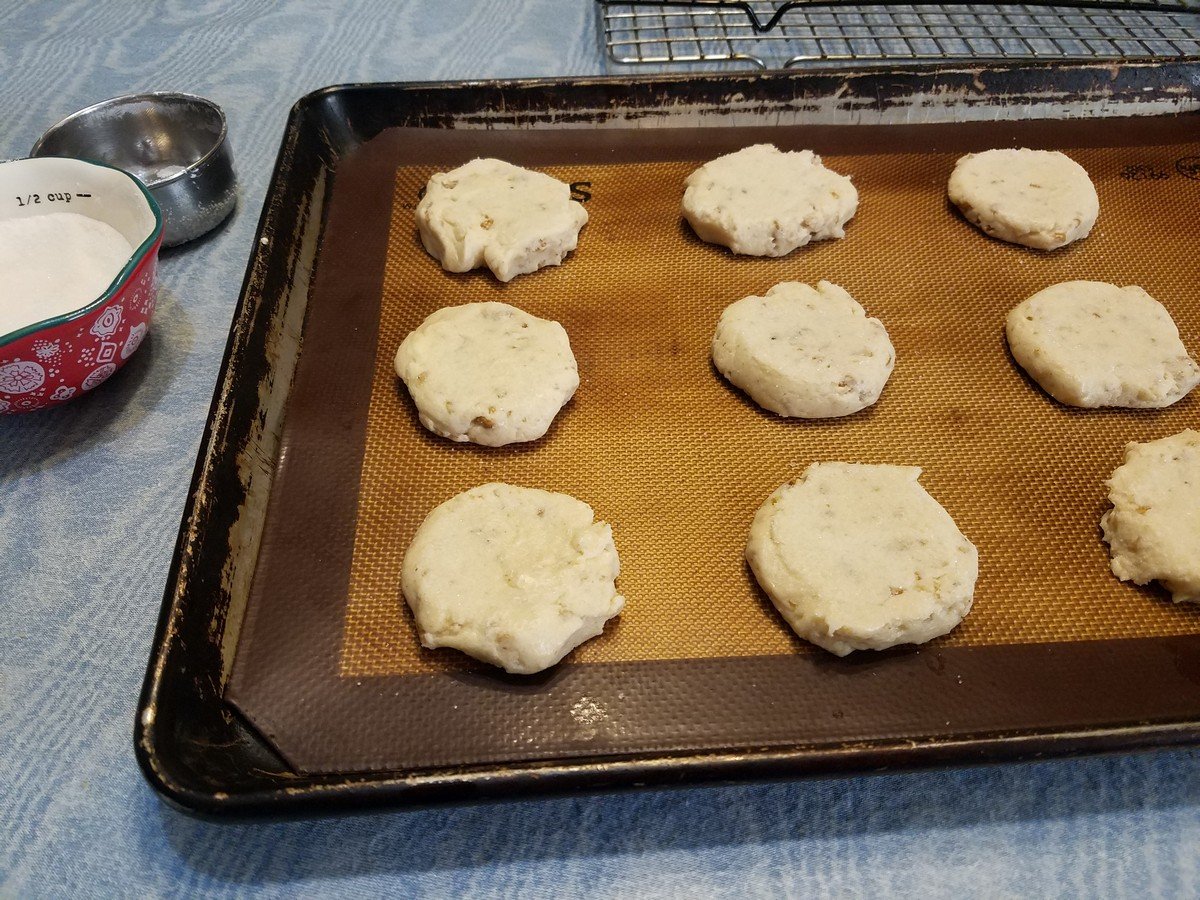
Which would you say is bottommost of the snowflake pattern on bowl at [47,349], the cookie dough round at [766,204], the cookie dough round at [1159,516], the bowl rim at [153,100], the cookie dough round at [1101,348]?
the cookie dough round at [1159,516]

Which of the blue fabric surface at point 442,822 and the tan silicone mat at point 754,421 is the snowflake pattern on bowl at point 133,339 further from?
the tan silicone mat at point 754,421

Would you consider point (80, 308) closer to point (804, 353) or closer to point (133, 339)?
point (133, 339)

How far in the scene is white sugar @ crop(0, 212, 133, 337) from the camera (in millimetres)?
1702

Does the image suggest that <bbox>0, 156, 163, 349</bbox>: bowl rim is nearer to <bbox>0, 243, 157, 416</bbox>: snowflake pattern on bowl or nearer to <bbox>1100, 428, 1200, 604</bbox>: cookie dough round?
<bbox>0, 243, 157, 416</bbox>: snowflake pattern on bowl

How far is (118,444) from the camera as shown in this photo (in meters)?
1.73

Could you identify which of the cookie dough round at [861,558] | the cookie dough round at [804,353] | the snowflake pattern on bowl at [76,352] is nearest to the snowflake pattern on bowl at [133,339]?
the snowflake pattern on bowl at [76,352]

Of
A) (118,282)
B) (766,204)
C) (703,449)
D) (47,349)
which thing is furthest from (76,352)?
(766,204)

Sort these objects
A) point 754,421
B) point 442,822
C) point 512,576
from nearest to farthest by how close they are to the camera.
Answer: point 442,822 < point 512,576 < point 754,421

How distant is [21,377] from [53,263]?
0.36m

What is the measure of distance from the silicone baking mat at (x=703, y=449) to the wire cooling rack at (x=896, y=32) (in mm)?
675

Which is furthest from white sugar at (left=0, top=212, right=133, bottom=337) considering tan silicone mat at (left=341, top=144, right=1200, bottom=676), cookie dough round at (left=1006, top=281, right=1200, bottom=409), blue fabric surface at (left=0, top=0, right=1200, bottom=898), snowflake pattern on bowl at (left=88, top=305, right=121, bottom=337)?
cookie dough round at (left=1006, top=281, right=1200, bottom=409)

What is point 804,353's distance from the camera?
5.50 feet

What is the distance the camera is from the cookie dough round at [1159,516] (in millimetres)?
1407

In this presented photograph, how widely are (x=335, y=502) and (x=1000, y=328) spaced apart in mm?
1479
